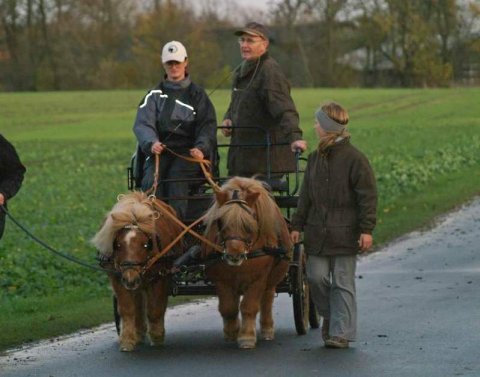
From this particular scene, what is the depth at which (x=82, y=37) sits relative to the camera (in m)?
99.7

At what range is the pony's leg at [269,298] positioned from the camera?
11.0 metres

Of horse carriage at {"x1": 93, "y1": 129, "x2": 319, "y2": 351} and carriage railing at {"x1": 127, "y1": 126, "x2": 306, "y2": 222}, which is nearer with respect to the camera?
horse carriage at {"x1": 93, "y1": 129, "x2": 319, "y2": 351}

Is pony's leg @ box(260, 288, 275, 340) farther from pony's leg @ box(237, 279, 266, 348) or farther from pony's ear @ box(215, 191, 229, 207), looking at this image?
pony's ear @ box(215, 191, 229, 207)

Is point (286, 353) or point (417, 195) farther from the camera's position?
point (417, 195)

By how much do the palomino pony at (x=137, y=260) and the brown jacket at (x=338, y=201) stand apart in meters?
1.10

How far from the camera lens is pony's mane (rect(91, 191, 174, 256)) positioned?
10.4 m

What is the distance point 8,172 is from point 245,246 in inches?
75.2

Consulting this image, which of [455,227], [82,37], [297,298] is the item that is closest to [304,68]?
[82,37]

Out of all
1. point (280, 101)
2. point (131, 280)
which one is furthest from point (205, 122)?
point (131, 280)

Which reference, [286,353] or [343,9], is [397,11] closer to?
[343,9]

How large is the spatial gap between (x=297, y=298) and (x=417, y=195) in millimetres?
17450

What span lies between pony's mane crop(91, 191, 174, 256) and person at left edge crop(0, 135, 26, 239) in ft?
2.34

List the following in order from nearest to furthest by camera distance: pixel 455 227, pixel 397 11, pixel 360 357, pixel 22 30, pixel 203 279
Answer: pixel 360 357, pixel 203 279, pixel 455 227, pixel 22 30, pixel 397 11

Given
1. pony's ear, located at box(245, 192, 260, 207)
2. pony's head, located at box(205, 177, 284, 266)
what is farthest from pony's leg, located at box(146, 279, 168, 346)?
pony's ear, located at box(245, 192, 260, 207)
